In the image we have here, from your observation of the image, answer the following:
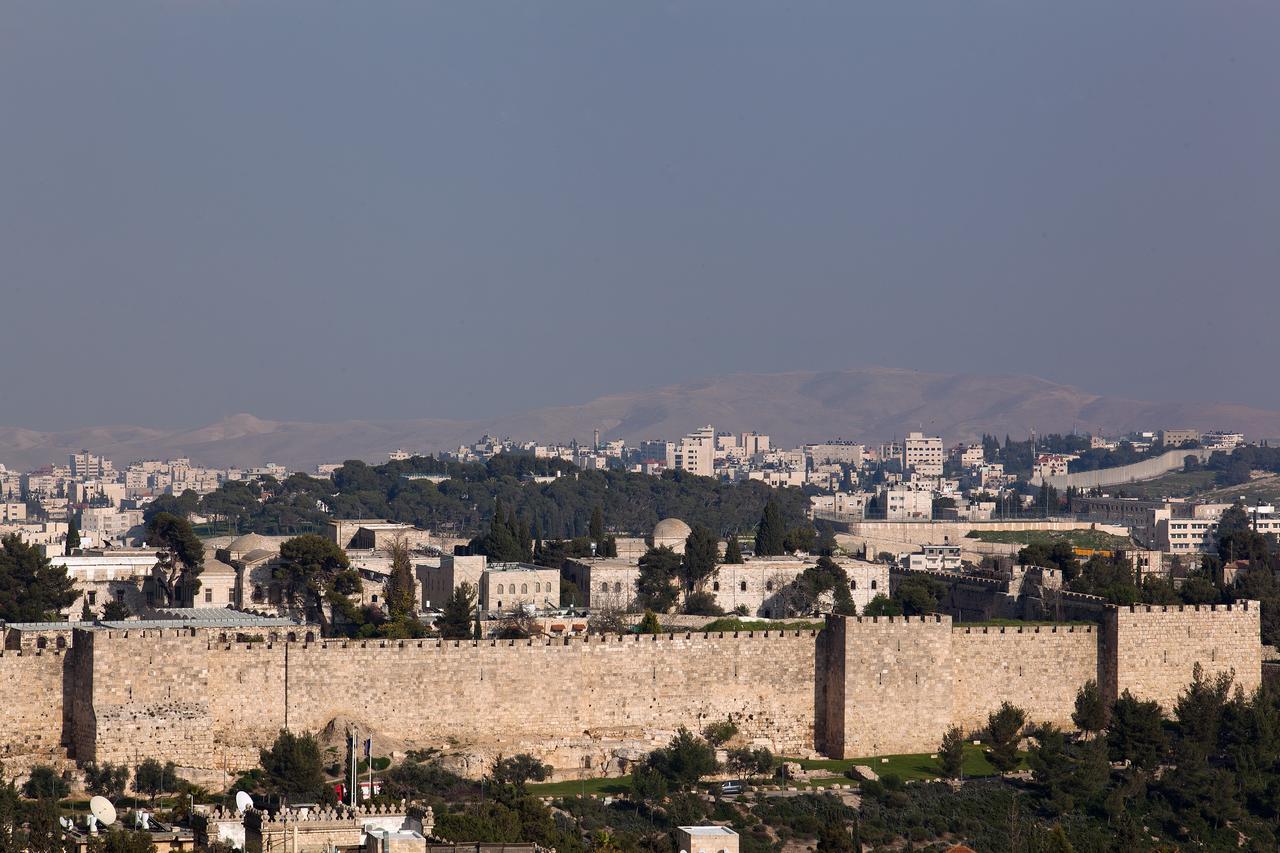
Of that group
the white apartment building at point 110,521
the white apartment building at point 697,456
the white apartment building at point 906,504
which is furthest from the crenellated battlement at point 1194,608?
the white apartment building at point 697,456

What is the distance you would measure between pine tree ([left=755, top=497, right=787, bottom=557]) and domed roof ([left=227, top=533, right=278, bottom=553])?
473 inches

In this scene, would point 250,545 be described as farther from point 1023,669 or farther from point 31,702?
point 1023,669

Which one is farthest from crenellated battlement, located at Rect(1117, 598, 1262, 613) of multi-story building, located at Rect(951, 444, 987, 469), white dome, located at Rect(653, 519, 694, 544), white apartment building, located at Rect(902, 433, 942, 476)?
multi-story building, located at Rect(951, 444, 987, 469)

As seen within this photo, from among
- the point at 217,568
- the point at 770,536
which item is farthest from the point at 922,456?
the point at 217,568

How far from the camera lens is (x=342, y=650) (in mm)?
34094

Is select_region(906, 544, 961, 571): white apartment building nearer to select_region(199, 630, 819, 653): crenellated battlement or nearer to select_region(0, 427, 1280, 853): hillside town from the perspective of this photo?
select_region(0, 427, 1280, 853): hillside town

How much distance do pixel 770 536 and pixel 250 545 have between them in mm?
12888

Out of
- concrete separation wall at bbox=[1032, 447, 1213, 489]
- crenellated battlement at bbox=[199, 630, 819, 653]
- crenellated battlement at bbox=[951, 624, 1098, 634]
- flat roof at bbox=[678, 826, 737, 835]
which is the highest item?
concrete separation wall at bbox=[1032, 447, 1213, 489]

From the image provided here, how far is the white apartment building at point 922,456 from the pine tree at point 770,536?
123 meters

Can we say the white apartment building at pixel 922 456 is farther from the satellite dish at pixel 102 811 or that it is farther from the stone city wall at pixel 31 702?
the satellite dish at pixel 102 811

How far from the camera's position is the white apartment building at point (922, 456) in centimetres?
18538

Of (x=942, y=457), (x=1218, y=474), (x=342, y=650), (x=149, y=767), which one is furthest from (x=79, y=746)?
(x=942, y=457)

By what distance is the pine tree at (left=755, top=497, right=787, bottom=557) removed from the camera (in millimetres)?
58188

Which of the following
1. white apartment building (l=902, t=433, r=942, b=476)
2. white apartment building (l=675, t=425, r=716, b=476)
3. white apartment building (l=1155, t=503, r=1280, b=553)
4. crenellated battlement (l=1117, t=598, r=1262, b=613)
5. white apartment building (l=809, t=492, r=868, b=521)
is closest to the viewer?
crenellated battlement (l=1117, t=598, r=1262, b=613)
